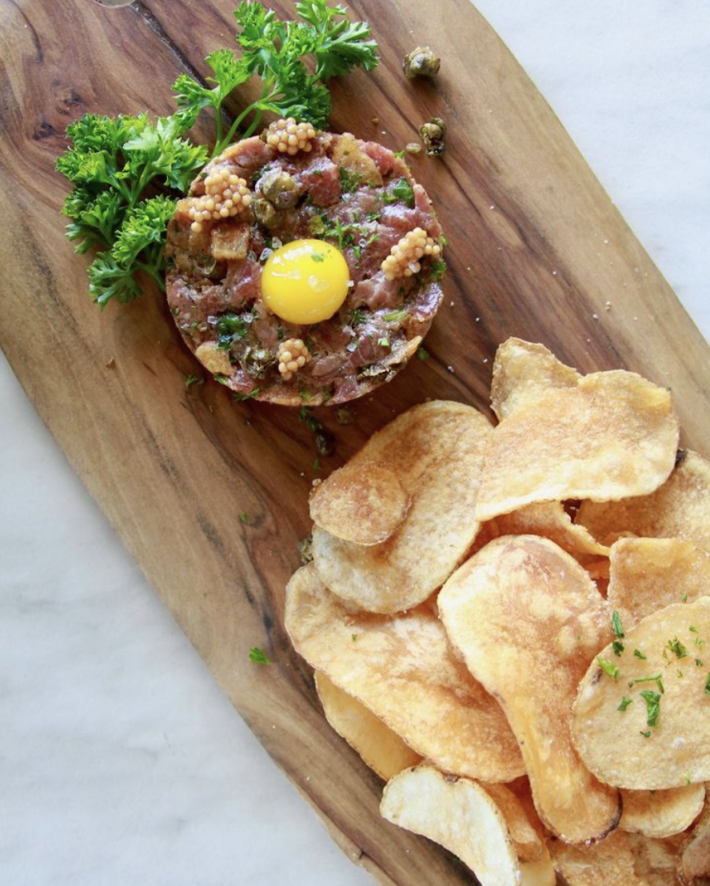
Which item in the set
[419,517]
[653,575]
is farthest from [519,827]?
[419,517]

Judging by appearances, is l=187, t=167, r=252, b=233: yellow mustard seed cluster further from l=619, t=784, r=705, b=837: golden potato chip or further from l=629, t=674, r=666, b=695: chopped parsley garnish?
l=619, t=784, r=705, b=837: golden potato chip

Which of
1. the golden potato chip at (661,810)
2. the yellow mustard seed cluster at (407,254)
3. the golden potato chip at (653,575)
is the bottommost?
the golden potato chip at (661,810)

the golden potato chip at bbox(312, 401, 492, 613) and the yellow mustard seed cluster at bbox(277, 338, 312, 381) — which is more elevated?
the yellow mustard seed cluster at bbox(277, 338, 312, 381)

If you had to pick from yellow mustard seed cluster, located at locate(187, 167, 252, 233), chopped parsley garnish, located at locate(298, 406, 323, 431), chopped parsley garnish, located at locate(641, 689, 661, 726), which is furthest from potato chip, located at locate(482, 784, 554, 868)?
yellow mustard seed cluster, located at locate(187, 167, 252, 233)

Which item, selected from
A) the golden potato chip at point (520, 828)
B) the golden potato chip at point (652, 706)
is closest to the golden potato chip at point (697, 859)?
the golden potato chip at point (652, 706)

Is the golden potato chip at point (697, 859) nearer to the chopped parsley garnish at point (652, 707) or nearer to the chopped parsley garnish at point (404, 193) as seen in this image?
the chopped parsley garnish at point (652, 707)

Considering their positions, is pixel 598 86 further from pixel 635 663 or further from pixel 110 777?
pixel 110 777

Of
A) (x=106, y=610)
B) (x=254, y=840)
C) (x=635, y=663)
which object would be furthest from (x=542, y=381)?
(x=254, y=840)

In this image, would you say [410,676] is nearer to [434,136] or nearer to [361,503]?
[361,503]
